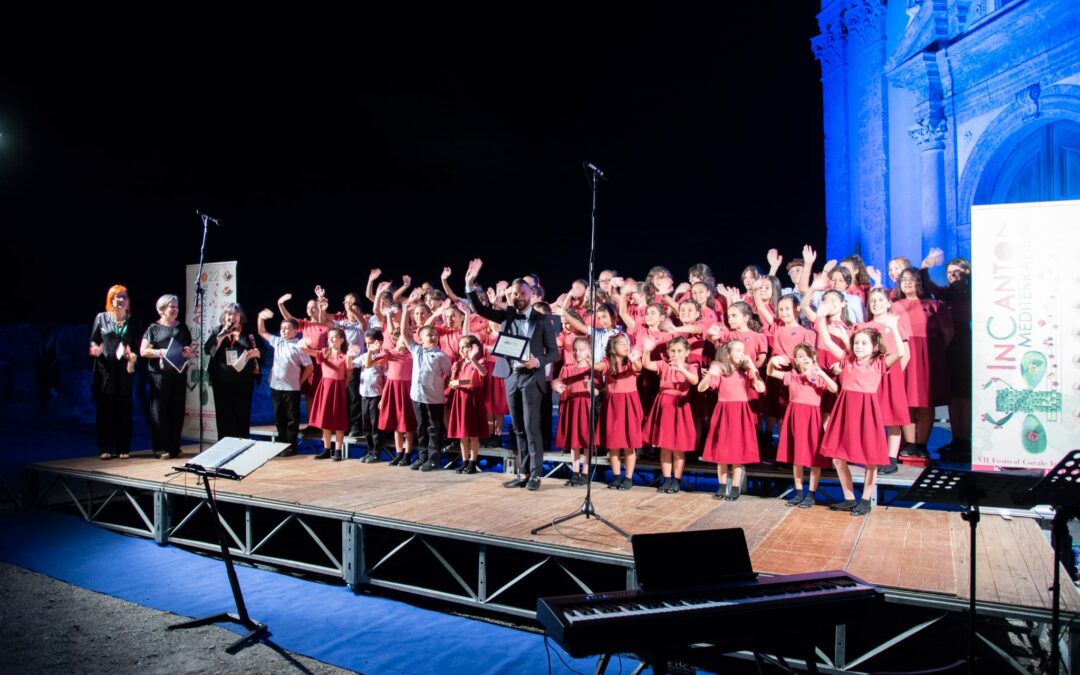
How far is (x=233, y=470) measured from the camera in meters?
3.54

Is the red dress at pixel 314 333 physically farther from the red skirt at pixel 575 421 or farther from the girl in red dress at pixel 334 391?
the red skirt at pixel 575 421

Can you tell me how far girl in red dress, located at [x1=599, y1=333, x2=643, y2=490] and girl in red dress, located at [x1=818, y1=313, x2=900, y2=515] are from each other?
1.50 meters

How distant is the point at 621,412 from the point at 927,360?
2.57 m

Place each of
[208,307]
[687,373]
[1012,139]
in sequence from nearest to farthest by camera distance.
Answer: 1. [687,373]
2. [208,307]
3. [1012,139]

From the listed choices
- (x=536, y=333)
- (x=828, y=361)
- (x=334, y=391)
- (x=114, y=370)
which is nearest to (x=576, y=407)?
(x=536, y=333)

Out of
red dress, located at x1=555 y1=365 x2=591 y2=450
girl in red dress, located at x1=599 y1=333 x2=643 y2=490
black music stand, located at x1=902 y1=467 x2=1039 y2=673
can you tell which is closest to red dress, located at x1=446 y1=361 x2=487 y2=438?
red dress, located at x1=555 y1=365 x2=591 y2=450

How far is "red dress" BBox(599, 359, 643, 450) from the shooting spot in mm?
5539

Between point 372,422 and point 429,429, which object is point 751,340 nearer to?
point 429,429

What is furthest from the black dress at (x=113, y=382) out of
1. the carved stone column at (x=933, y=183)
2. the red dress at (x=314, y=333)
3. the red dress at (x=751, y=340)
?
the carved stone column at (x=933, y=183)

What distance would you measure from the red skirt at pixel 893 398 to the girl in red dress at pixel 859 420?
0.66m

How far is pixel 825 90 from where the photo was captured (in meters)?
13.5

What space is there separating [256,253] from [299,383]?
768 centimetres

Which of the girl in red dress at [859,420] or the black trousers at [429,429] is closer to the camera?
the girl in red dress at [859,420]

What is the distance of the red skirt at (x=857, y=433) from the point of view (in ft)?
14.7
